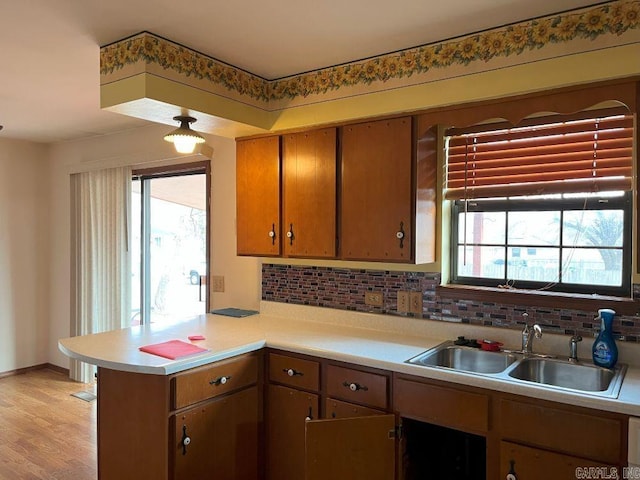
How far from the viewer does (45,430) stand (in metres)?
3.66

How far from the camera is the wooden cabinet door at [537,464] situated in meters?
1.75

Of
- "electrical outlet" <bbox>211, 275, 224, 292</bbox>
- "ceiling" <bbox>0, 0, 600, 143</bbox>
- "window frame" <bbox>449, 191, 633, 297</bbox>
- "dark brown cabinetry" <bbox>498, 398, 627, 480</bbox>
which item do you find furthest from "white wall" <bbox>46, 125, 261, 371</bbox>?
"dark brown cabinetry" <bbox>498, 398, 627, 480</bbox>

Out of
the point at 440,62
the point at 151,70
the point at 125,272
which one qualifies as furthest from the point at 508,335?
the point at 125,272

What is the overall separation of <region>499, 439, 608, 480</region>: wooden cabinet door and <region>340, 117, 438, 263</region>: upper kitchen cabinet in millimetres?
963

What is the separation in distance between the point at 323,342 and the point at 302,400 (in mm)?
303

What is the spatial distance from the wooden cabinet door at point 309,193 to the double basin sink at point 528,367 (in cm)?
80

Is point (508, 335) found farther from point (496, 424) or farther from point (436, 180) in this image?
point (436, 180)

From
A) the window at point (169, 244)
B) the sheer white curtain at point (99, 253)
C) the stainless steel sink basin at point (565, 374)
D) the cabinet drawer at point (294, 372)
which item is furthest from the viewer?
the sheer white curtain at point (99, 253)

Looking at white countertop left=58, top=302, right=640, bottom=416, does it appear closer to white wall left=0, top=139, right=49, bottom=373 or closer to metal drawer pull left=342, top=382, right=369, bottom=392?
metal drawer pull left=342, top=382, right=369, bottom=392

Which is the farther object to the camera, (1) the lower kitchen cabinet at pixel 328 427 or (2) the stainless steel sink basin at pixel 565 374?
(2) the stainless steel sink basin at pixel 565 374

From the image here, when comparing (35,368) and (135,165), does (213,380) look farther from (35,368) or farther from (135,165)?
(35,368)

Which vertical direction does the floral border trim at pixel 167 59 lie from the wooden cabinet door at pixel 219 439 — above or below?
above

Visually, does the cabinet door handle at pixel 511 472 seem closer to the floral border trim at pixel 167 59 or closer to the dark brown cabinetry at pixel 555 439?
the dark brown cabinetry at pixel 555 439

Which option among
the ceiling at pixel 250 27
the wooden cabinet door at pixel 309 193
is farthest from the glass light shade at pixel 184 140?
the wooden cabinet door at pixel 309 193
